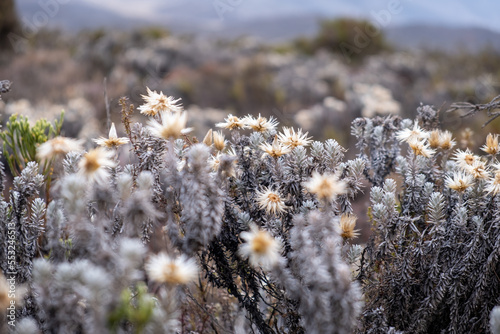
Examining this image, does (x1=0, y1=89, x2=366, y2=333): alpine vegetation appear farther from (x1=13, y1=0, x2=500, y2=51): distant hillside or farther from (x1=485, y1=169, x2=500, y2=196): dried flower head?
(x1=13, y1=0, x2=500, y2=51): distant hillside

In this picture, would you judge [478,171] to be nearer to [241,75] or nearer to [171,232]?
[171,232]

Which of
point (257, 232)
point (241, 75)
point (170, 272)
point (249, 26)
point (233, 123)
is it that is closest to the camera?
point (170, 272)

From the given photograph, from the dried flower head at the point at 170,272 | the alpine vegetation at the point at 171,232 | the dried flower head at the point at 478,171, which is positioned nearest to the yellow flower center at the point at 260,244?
the alpine vegetation at the point at 171,232

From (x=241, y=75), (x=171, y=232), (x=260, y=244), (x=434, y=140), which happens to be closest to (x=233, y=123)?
(x=171, y=232)

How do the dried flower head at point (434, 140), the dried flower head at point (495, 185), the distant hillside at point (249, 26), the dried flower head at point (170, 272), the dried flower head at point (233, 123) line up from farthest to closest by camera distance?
1. the distant hillside at point (249, 26)
2. the dried flower head at point (434, 140)
3. the dried flower head at point (233, 123)
4. the dried flower head at point (495, 185)
5. the dried flower head at point (170, 272)

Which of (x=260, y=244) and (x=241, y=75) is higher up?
(x=241, y=75)

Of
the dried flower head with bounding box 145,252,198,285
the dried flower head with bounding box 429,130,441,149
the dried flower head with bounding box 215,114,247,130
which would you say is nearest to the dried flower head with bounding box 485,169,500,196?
the dried flower head with bounding box 429,130,441,149

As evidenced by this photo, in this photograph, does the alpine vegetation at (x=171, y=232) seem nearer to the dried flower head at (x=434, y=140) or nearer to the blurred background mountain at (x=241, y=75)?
the dried flower head at (x=434, y=140)

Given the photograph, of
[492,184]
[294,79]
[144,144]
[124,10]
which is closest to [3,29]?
[294,79]

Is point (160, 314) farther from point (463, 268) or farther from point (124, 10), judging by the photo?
point (124, 10)
